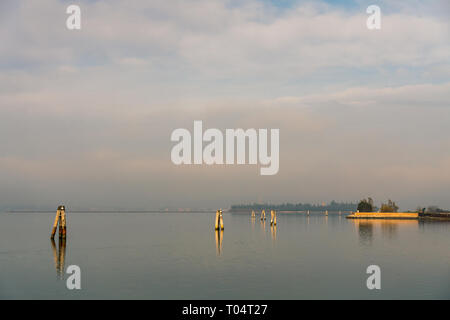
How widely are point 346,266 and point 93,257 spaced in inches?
1004

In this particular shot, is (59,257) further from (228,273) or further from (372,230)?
(372,230)

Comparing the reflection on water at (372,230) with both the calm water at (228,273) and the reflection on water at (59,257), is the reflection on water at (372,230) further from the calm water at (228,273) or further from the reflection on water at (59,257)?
the reflection on water at (59,257)

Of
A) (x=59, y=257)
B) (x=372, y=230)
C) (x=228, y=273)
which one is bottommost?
(x=372, y=230)

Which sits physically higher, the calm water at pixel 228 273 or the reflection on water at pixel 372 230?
the calm water at pixel 228 273

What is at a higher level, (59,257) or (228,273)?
(228,273)

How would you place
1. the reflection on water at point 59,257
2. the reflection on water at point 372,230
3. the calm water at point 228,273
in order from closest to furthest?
the calm water at point 228,273 → the reflection on water at point 59,257 → the reflection on water at point 372,230

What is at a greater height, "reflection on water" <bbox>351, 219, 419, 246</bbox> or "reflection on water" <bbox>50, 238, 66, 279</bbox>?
"reflection on water" <bbox>50, 238, 66, 279</bbox>

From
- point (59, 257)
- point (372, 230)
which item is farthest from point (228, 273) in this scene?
point (372, 230)

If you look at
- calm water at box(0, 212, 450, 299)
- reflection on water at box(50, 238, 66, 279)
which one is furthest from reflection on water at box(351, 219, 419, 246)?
reflection on water at box(50, 238, 66, 279)

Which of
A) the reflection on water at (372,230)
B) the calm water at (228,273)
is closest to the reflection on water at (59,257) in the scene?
the calm water at (228,273)

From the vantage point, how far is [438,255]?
1797 inches

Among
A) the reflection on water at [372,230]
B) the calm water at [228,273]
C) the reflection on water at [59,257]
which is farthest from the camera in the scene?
the reflection on water at [372,230]

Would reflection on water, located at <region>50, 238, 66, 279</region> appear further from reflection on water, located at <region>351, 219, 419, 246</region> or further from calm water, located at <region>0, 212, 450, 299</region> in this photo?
reflection on water, located at <region>351, 219, 419, 246</region>
